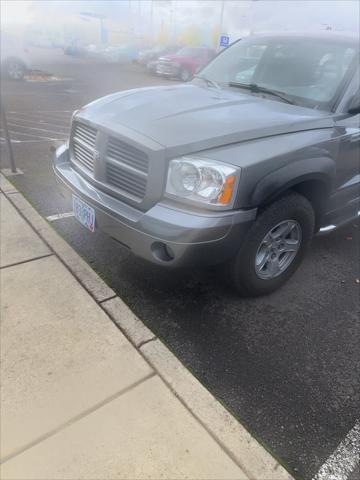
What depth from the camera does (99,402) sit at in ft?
6.31

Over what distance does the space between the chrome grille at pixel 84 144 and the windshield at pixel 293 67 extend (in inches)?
55.7

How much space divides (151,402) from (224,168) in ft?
4.30

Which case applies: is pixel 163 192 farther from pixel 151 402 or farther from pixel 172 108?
pixel 151 402

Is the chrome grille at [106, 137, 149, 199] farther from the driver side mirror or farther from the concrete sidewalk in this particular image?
the driver side mirror

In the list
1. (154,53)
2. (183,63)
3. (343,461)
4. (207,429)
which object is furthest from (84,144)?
(154,53)

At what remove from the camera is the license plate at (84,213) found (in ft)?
8.29

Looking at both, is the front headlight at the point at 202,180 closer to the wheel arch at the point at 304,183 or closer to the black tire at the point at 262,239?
the wheel arch at the point at 304,183

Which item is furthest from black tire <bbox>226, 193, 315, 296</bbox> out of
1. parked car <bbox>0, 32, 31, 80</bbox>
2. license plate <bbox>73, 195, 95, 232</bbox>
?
parked car <bbox>0, 32, 31, 80</bbox>

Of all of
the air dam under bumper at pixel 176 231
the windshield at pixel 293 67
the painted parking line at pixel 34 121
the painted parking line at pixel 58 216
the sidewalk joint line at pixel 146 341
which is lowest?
the painted parking line at pixel 34 121

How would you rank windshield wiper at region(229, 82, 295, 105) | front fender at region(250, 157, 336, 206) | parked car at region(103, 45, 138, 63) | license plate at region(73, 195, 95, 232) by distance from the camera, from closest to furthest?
front fender at region(250, 157, 336, 206)
license plate at region(73, 195, 95, 232)
windshield wiper at region(229, 82, 295, 105)
parked car at region(103, 45, 138, 63)

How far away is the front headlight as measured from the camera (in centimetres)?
207

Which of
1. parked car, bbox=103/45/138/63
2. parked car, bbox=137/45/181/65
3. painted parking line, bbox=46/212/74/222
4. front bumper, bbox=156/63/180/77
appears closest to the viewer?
painted parking line, bbox=46/212/74/222

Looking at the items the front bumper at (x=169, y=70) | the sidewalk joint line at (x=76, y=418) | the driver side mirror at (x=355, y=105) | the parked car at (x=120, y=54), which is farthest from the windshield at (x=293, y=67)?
the parked car at (x=120, y=54)

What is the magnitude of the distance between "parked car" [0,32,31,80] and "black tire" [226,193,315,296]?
1378 centimetres
